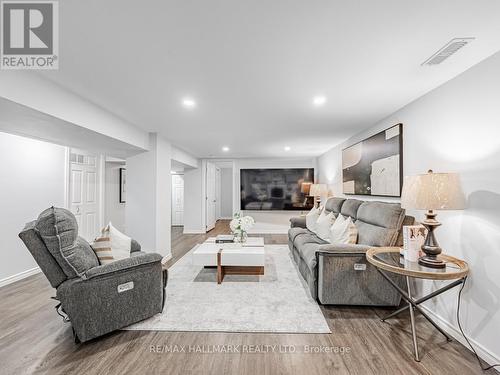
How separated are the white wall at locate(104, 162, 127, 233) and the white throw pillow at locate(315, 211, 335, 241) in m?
4.74

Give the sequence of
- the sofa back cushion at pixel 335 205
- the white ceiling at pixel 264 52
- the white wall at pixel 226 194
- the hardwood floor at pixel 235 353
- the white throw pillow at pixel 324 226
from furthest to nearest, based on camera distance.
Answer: the white wall at pixel 226 194, the sofa back cushion at pixel 335 205, the white throw pillow at pixel 324 226, the hardwood floor at pixel 235 353, the white ceiling at pixel 264 52

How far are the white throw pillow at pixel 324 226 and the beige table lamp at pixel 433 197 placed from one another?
1.78 metres

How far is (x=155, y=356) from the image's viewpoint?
1.85 m

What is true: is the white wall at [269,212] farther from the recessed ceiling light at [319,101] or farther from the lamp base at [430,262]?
the lamp base at [430,262]

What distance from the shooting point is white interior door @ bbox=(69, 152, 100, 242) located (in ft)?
15.6

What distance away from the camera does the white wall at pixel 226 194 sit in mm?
10266

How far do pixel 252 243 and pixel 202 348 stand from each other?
1.93 meters

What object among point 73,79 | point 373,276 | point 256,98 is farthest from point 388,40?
point 73,79

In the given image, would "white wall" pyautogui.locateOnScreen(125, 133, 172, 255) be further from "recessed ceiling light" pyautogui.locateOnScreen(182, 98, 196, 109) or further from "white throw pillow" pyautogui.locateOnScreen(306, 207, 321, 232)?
"white throw pillow" pyautogui.locateOnScreen(306, 207, 321, 232)

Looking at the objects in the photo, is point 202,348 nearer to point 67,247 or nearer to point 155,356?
point 155,356

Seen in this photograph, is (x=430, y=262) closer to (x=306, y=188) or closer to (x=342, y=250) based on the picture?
(x=342, y=250)

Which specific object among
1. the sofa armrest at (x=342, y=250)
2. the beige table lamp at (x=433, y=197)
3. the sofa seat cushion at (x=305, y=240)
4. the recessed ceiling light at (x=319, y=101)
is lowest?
the sofa seat cushion at (x=305, y=240)

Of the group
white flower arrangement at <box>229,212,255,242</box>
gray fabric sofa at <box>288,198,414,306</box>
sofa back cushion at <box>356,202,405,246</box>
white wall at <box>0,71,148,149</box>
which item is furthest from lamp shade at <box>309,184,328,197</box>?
white wall at <box>0,71,148,149</box>

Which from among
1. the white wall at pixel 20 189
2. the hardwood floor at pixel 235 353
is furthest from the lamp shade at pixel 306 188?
the white wall at pixel 20 189
